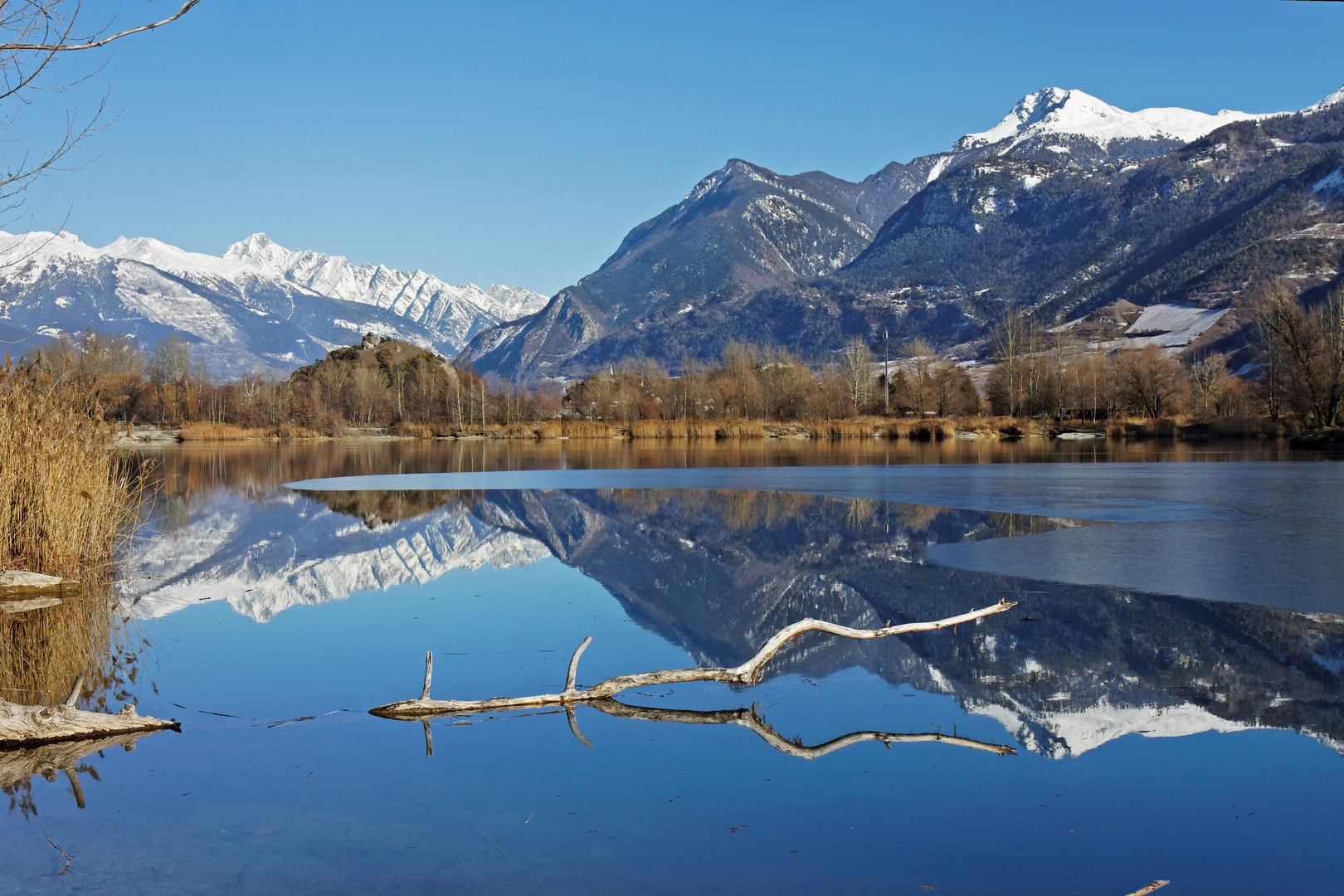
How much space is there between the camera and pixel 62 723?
19.0 ft

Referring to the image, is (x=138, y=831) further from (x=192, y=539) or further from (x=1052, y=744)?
(x=192, y=539)

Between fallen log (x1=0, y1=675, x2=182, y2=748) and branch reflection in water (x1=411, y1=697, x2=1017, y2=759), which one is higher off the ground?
fallen log (x1=0, y1=675, x2=182, y2=748)

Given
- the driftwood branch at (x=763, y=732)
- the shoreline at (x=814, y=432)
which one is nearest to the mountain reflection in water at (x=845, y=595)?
the driftwood branch at (x=763, y=732)

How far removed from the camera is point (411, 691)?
Answer: 696cm

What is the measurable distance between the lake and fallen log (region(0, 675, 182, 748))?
206 mm

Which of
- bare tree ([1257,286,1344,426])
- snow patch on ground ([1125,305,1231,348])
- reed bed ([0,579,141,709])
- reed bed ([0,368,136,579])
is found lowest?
reed bed ([0,579,141,709])

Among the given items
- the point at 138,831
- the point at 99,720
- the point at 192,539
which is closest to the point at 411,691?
the point at 99,720

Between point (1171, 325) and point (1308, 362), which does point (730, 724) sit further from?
point (1171, 325)

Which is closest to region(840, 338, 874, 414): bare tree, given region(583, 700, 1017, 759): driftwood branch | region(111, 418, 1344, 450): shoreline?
region(111, 418, 1344, 450): shoreline

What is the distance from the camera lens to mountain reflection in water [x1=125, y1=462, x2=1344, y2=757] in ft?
21.1

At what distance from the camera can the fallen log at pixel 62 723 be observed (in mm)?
5645

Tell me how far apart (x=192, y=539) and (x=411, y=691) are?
34.6 ft

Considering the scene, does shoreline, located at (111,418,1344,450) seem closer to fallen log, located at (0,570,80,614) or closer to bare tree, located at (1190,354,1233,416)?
bare tree, located at (1190,354,1233,416)

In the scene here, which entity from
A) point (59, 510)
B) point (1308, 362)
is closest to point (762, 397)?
point (1308, 362)
